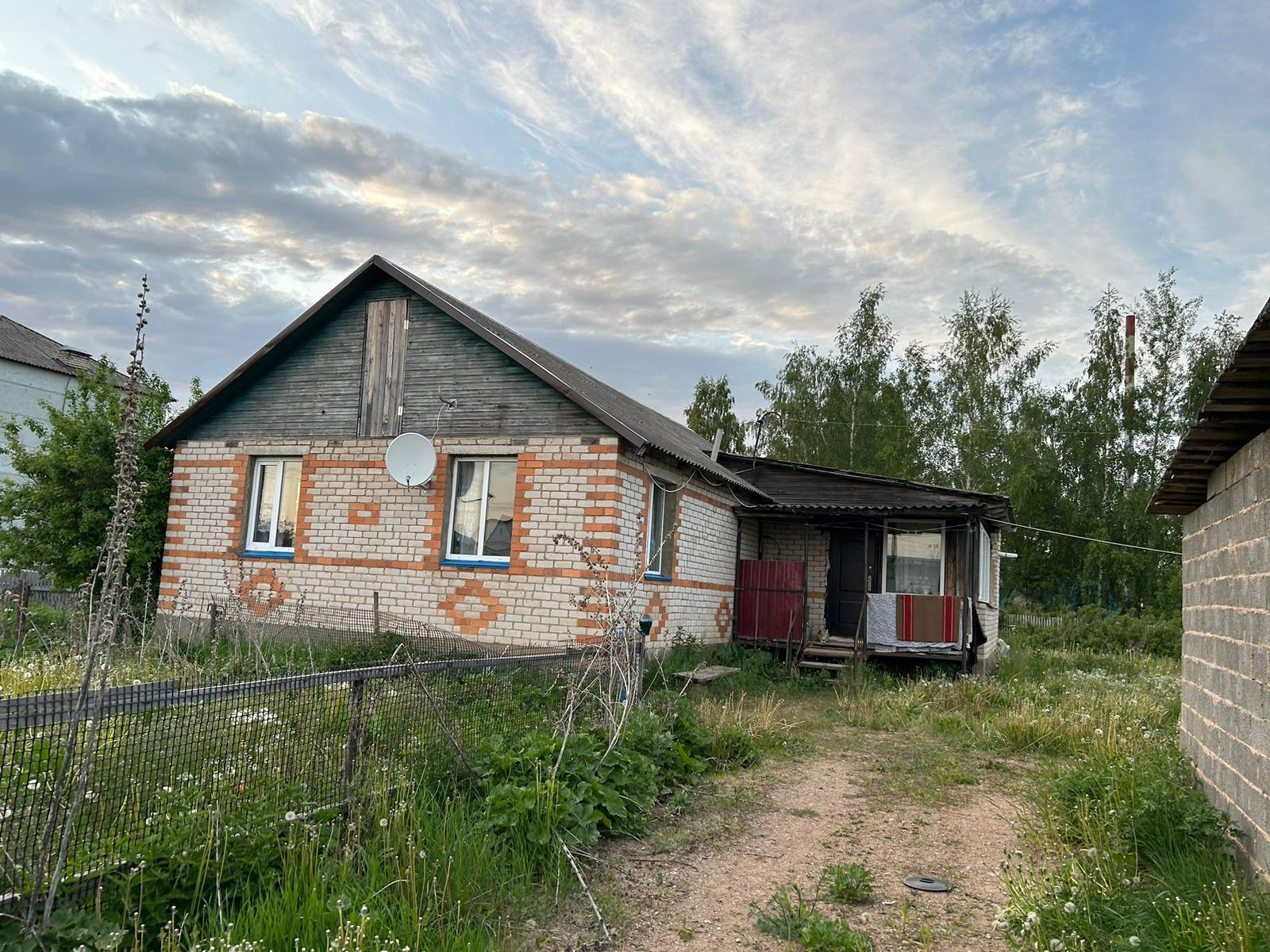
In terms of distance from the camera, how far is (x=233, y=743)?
407cm

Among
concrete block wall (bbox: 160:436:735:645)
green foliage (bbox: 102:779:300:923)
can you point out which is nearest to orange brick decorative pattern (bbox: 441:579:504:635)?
concrete block wall (bbox: 160:436:735:645)

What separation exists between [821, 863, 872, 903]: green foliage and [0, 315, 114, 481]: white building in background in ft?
98.7

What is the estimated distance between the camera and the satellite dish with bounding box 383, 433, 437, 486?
38.6 ft

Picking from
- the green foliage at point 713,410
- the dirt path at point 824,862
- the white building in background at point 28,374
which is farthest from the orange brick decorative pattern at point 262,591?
the green foliage at point 713,410

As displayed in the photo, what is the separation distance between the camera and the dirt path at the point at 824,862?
430 centimetres

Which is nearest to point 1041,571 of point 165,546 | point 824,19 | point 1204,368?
point 1204,368

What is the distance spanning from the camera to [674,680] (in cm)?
1170

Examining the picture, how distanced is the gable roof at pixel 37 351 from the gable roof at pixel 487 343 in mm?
18564

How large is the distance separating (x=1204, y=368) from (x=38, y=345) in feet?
122

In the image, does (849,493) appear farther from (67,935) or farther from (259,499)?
(67,935)

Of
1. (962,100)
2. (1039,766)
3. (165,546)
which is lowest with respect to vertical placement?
(1039,766)

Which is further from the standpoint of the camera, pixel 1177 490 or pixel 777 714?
pixel 777 714

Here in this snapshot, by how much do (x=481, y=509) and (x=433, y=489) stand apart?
2.33ft

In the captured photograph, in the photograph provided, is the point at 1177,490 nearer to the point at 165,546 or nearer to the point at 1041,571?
the point at 165,546
